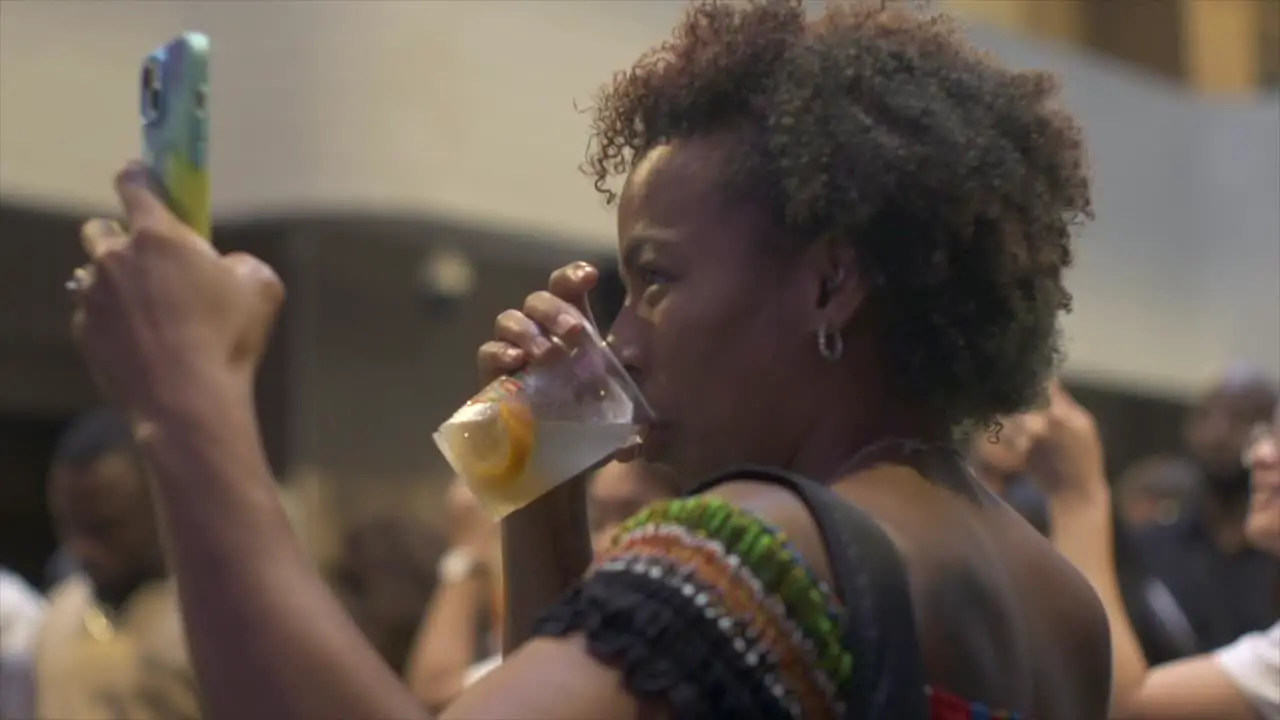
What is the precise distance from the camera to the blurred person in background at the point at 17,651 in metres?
2.98

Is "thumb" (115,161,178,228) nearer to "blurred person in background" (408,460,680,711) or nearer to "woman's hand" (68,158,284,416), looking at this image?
"woman's hand" (68,158,284,416)

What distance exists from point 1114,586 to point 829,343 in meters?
1.06

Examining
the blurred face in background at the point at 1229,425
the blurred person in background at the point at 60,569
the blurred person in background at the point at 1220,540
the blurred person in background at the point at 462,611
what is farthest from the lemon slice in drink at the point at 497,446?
the blurred face in background at the point at 1229,425

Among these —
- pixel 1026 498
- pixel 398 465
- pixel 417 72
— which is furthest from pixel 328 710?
pixel 398 465

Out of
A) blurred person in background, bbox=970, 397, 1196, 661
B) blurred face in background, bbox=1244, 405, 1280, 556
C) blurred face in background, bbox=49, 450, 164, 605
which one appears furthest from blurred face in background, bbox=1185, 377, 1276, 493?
blurred face in background, bbox=49, 450, 164, 605

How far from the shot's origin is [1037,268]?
134 cm

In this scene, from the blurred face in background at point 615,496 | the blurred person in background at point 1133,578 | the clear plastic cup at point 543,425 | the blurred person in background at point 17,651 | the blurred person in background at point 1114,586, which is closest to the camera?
the clear plastic cup at point 543,425

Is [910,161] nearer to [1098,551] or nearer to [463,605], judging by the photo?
[1098,551]

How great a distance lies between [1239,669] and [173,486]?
1401 millimetres

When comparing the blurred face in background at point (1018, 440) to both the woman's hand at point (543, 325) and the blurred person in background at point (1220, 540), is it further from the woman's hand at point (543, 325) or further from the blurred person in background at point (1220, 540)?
the blurred person in background at point (1220, 540)

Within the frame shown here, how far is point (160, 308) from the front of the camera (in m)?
1.18

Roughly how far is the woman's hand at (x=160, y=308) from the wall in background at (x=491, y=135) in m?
0.68

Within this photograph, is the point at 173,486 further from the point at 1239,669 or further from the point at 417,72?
the point at 417,72

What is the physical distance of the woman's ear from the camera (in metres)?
1.27
